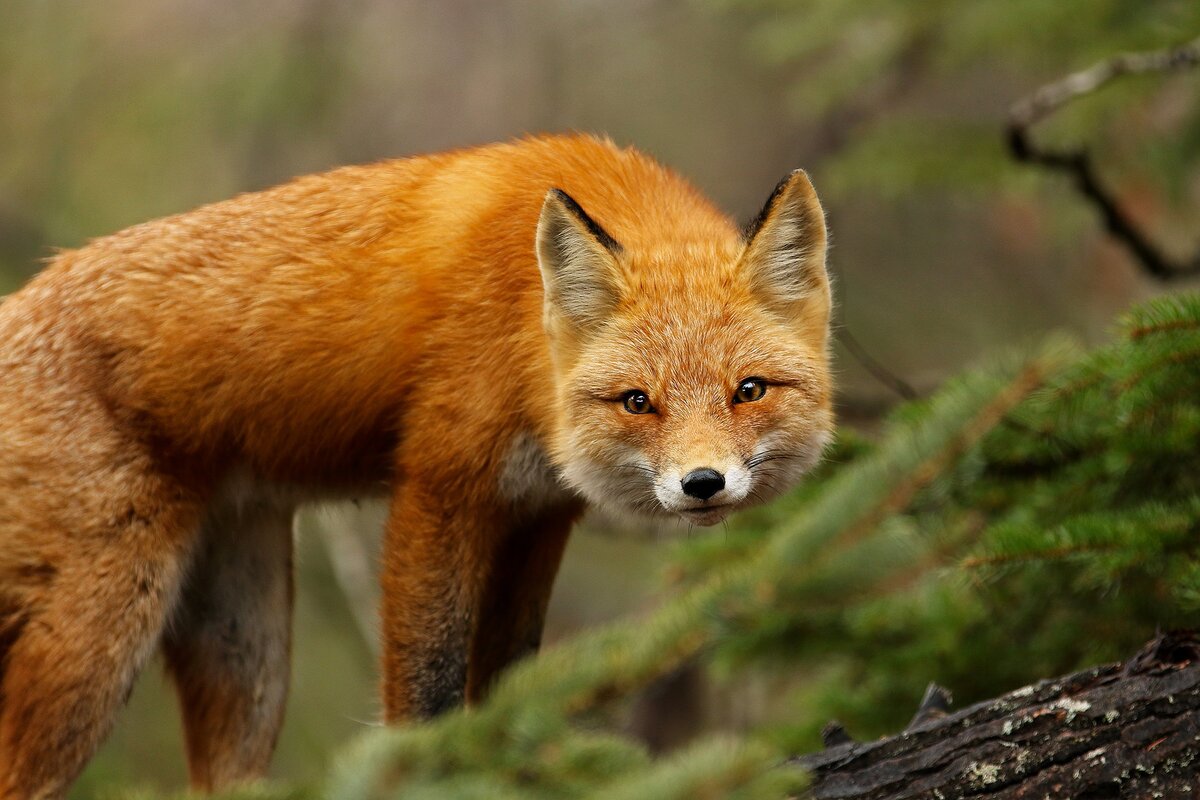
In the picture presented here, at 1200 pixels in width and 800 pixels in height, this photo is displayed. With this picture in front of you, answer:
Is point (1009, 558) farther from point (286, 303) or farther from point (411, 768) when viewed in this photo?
point (286, 303)

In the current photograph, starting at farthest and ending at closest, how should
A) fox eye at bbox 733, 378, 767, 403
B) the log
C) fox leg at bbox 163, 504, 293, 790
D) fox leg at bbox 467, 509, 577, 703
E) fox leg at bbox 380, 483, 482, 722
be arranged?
1. fox leg at bbox 163, 504, 293, 790
2. fox leg at bbox 467, 509, 577, 703
3. fox leg at bbox 380, 483, 482, 722
4. fox eye at bbox 733, 378, 767, 403
5. the log

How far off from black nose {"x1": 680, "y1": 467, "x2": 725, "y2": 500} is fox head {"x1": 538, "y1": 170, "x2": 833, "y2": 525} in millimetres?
199

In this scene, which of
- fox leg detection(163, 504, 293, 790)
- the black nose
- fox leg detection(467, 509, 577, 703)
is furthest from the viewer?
fox leg detection(163, 504, 293, 790)

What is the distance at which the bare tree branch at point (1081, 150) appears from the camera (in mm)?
5742

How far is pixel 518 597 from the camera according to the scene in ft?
18.1

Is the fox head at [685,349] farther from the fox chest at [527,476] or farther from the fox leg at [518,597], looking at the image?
the fox leg at [518,597]

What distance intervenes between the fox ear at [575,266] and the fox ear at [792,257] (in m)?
0.57

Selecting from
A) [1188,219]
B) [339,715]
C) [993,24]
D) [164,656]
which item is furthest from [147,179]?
[1188,219]

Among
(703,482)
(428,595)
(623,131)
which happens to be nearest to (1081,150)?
(703,482)

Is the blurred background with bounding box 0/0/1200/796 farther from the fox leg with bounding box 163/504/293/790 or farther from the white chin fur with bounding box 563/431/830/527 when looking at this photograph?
the white chin fur with bounding box 563/431/830/527

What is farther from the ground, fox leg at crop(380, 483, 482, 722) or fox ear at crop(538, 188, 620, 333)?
fox ear at crop(538, 188, 620, 333)

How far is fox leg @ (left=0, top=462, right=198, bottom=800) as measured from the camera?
188 inches

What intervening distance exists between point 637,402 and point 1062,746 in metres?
1.95

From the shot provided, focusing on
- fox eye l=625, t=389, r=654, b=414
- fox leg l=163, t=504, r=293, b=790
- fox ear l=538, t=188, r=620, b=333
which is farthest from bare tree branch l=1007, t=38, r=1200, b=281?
fox leg l=163, t=504, r=293, b=790
